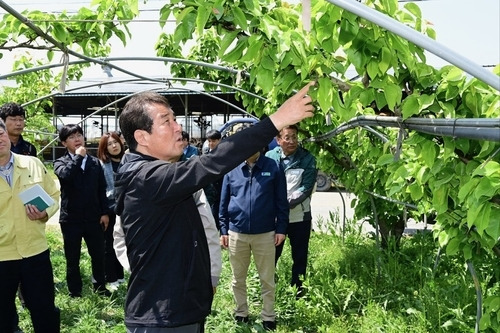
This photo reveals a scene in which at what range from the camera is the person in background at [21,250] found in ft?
11.1

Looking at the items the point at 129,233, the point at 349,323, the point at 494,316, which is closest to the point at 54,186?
the point at 129,233

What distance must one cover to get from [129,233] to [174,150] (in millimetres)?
401

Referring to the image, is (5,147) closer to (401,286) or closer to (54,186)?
(54,186)

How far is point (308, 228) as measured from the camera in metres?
4.96

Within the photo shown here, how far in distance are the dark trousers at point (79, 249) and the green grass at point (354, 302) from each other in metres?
0.15

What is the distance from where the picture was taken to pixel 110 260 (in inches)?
221

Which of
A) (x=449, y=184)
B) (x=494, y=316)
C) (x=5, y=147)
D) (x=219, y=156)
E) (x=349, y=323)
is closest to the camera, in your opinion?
(x=219, y=156)

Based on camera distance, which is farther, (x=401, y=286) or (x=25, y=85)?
(x=25, y=85)

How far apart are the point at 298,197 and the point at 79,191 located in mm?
2156

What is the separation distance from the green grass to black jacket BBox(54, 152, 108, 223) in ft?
2.69

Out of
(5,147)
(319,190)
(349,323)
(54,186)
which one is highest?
(5,147)

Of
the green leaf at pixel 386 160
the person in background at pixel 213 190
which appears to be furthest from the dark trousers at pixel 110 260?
the green leaf at pixel 386 160

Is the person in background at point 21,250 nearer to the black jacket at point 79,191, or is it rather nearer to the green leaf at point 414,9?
the black jacket at point 79,191

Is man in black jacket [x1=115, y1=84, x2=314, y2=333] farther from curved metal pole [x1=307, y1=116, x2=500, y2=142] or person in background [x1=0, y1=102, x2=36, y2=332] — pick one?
person in background [x1=0, y1=102, x2=36, y2=332]
